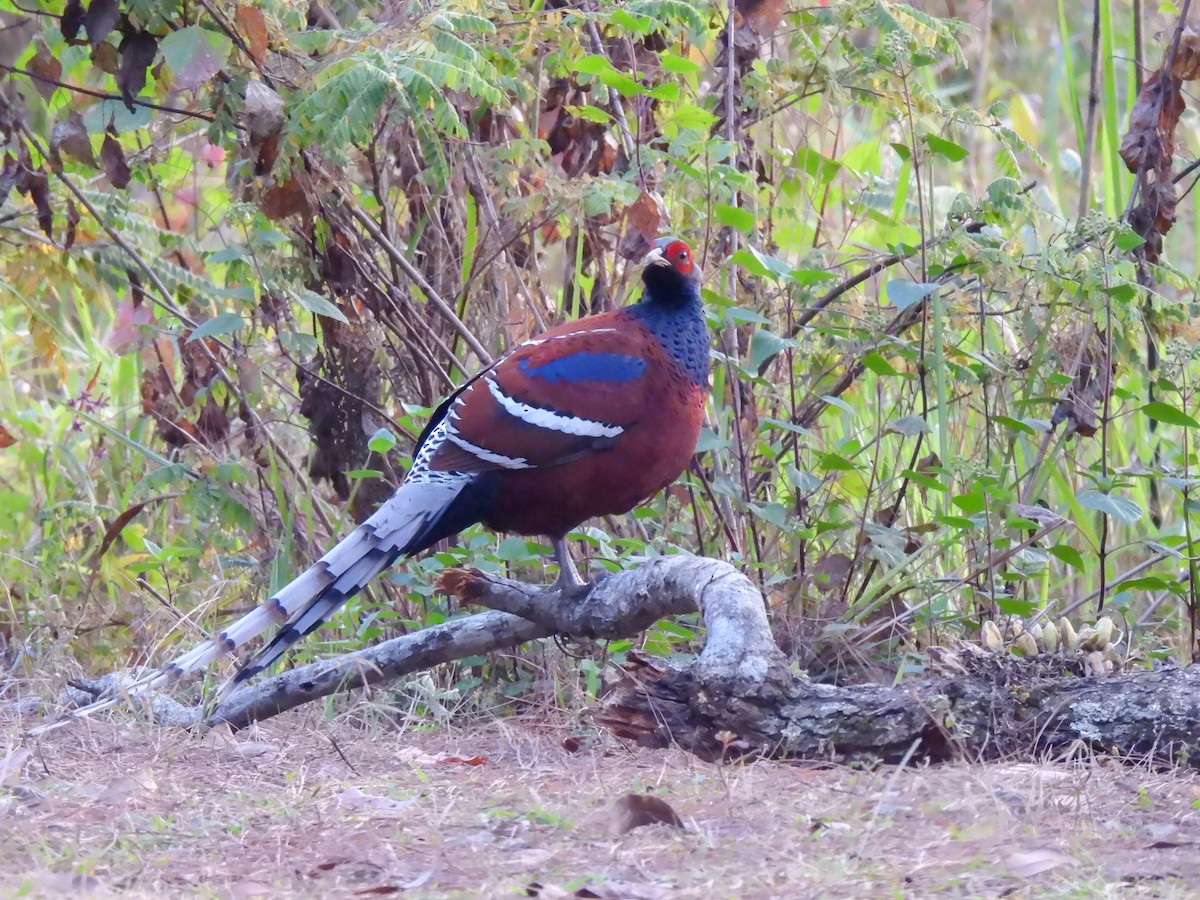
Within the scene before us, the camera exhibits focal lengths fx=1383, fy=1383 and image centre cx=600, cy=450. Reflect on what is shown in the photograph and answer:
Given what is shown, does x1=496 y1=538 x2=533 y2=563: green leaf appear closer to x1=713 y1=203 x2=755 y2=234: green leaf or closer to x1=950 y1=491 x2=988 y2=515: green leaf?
x1=713 y1=203 x2=755 y2=234: green leaf

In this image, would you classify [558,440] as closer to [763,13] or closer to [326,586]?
[326,586]

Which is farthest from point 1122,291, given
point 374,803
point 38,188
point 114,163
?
point 38,188

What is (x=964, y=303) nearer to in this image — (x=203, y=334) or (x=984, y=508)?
(x=984, y=508)

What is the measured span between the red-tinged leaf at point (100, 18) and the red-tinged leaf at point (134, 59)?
142 mm

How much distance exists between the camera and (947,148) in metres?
4.04

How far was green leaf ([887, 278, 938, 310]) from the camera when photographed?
3713 mm

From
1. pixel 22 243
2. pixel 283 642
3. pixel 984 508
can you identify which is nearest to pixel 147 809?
pixel 283 642

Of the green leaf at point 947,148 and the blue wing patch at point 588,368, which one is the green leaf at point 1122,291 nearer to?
the green leaf at point 947,148

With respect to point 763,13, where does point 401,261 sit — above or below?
below

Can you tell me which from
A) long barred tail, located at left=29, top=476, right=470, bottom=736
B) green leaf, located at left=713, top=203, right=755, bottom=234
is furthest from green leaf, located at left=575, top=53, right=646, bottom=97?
long barred tail, located at left=29, top=476, right=470, bottom=736

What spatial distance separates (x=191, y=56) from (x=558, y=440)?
1368 millimetres

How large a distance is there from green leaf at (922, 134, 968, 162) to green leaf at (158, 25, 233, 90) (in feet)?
6.62

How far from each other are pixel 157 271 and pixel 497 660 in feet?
6.23

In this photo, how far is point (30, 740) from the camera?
3.35 metres
